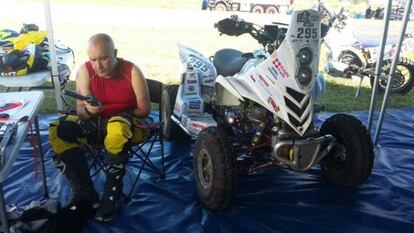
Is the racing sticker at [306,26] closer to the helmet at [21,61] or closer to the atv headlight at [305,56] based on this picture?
the atv headlight at [305,56]

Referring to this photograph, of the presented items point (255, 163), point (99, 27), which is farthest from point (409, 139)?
point (99, 27)

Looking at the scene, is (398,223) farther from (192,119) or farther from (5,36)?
(5,36)

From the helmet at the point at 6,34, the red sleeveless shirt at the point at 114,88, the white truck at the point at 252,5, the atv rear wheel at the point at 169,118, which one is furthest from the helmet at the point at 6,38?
the white truck at the point at 252,5

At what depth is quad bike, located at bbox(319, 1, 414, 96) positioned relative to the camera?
20.5ft

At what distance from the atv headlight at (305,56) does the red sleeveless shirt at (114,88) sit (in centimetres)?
121

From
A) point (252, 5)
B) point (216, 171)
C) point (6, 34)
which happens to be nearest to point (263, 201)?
point (216, 171)

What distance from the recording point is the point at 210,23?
14.0 metres

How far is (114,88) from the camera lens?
9.62 feet

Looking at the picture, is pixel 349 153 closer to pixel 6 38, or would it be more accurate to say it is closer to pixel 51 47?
pixel 51 47

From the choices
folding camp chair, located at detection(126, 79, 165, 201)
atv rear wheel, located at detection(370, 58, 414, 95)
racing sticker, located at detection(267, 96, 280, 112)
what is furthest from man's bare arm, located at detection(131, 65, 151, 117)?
atv rear wheel, located at detection(370, 58, 414, 95)

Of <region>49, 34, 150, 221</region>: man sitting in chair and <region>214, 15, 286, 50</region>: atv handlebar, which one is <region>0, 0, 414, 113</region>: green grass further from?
<region>214, 15, 286, 50</region>: atv handlebar

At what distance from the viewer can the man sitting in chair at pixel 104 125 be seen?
2.70m

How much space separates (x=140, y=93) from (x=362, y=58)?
15.9 ft

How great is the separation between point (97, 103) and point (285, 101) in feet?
4.19
